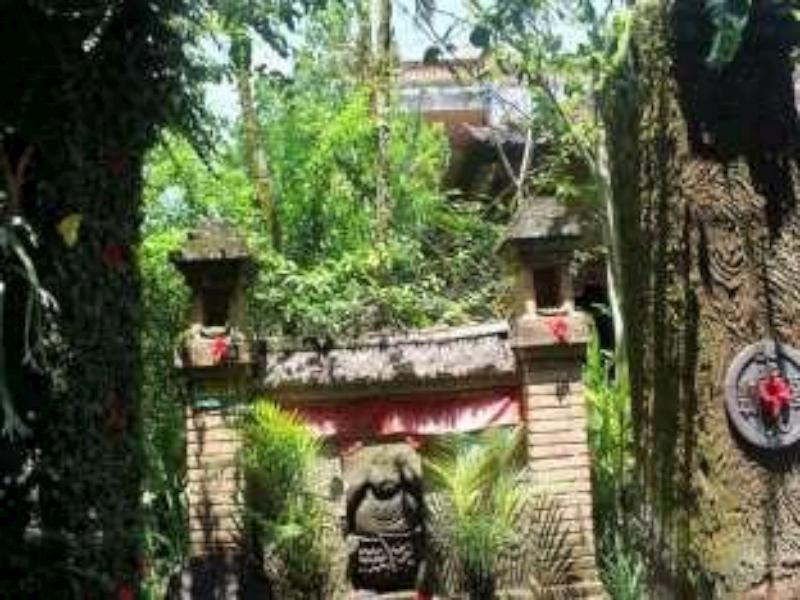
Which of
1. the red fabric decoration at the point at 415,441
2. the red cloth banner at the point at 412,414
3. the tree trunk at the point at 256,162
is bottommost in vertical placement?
the red fabric decoration at the point at 415,441

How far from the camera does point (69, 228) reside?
4941 millimetres

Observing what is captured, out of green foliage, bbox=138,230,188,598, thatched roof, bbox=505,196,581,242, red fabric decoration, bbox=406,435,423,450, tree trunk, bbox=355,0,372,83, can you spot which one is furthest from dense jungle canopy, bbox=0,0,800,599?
tree trunk, bbox=355,0,372,83

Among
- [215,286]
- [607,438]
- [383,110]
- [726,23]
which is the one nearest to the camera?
[726,23]

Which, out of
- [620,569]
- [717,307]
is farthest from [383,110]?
[717,307]

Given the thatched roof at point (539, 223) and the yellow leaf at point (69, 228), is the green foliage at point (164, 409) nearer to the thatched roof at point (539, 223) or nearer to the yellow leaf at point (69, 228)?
the thatched roof at point (539, 223)

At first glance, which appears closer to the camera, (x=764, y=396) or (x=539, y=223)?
(x=764, y=396)

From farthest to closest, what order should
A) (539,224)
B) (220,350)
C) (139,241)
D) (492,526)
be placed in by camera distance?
(539,224) → (220,350) → (492,526) → (139,241)

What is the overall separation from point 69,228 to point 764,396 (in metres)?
2.31

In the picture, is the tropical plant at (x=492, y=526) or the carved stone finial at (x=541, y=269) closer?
the tropical plant at (x=492, y=526)

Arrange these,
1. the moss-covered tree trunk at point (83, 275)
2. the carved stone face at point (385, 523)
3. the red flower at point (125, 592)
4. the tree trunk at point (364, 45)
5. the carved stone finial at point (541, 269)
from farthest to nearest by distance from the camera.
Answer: the tree trunk at point (364, 45) < the carved stone finial at point (541, 269) < the carved stone face at point (385, 523) < the red flower at point (125, 592) < the moss-covered tree trunk at point (83, 275)

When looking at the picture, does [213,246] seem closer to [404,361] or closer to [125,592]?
[404,361]

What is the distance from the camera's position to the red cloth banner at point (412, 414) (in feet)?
36.4

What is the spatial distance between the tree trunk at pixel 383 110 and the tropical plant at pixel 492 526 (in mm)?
4712

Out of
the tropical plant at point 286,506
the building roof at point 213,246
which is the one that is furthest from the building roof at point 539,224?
the tropical plant at point 286,506
